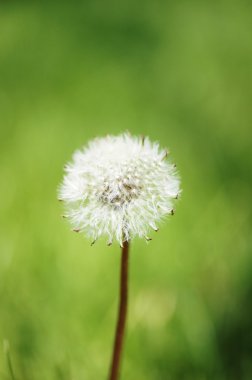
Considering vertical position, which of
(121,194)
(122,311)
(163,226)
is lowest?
(122,311)

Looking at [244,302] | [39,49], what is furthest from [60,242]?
[39,49]

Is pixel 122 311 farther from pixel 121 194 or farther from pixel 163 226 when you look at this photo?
pixel 163 226

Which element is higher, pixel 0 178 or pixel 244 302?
pixel 0 178

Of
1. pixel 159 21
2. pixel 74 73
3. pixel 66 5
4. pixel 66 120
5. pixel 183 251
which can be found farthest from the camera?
pixel 66 5

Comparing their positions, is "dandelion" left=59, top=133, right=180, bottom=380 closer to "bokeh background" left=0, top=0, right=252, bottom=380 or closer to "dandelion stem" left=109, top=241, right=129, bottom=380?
"dandelion stem" left=109, top=241, right=129, bottom=380

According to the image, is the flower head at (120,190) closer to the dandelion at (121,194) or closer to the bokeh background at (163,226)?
the dandelion at (121,194)

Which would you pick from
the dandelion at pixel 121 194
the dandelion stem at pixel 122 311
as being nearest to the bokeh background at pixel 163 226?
the dandelion stem at pixel 122 311

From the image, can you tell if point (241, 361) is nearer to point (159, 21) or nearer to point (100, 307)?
point (100, 307)

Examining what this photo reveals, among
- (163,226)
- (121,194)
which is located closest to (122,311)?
(121,194)
